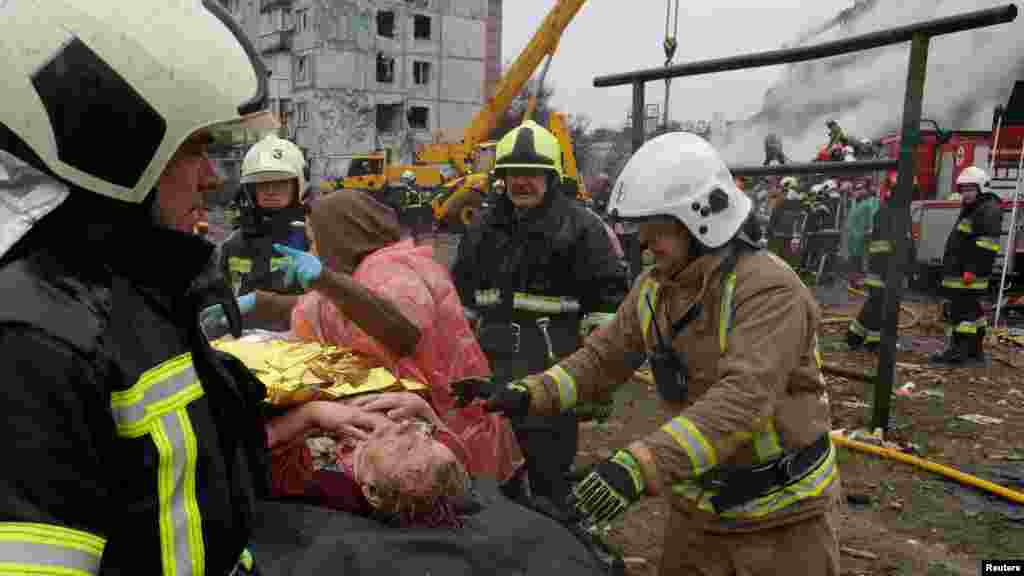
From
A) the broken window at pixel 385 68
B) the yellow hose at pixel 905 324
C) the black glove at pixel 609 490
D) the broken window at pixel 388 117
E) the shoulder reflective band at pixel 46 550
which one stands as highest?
the broken window at pixel 385 68

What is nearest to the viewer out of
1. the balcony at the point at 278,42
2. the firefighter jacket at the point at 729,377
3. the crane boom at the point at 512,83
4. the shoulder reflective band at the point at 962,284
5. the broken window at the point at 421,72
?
the firefighter jacket at the point at 729,377

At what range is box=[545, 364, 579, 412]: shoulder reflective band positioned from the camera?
2.56 metres

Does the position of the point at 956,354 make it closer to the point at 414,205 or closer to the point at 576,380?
the point at 576,380

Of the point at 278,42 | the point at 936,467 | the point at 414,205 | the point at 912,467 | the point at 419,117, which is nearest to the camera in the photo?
the point at 936,467

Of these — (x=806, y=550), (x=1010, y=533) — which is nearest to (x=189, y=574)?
(x=806, y=550)

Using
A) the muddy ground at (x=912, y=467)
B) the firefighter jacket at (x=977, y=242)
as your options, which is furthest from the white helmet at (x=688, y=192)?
the firefighter jacket at (x=977, y=242)

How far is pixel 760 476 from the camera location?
7.46ft

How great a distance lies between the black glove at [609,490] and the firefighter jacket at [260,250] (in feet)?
8.82

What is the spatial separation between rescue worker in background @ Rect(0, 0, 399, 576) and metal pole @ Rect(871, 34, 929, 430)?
176 inches

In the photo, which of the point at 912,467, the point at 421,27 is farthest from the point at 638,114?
the point at 421,27

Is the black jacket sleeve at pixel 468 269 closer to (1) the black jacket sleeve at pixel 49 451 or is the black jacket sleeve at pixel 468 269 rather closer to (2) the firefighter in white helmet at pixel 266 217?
(2) the firefighter in white helmet at pixel 266 217

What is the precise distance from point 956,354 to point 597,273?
20.1ft

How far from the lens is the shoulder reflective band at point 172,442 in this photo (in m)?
0.99

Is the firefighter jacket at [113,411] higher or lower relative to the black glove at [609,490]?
higher
